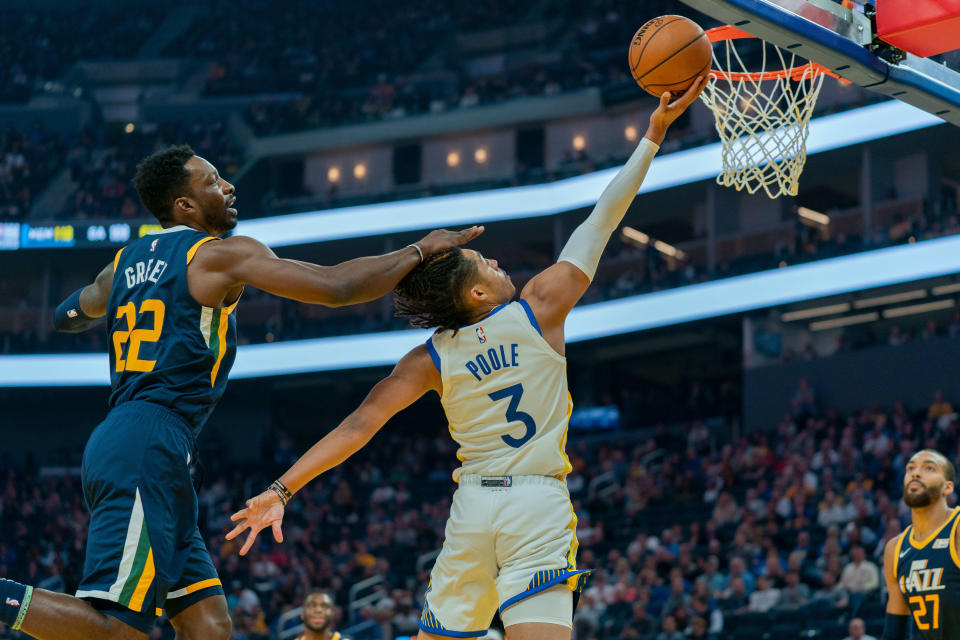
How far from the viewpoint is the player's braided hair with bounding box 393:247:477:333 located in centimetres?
427

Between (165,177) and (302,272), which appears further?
(165,177)

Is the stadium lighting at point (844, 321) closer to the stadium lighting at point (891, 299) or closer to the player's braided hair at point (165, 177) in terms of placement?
the stadium lighting at point (891, 299)

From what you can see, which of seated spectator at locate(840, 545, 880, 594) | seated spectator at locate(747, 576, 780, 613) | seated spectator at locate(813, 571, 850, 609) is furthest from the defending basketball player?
seated spectator at locate(747, 576, 780, 613)

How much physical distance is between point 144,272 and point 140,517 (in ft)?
3.00

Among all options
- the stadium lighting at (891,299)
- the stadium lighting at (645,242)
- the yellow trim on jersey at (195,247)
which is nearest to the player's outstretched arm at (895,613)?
the yellow trim on jersey at (195,247)

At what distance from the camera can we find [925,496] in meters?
6.23

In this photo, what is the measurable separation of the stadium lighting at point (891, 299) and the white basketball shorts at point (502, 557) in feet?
66.6

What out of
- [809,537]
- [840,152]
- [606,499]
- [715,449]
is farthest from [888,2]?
[840,152]

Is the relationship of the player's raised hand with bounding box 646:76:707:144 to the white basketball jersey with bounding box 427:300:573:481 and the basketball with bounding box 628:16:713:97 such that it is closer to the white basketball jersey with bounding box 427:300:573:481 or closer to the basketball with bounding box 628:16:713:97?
the basketball with bounding box 628:16:713:97

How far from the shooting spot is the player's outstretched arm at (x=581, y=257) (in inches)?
166

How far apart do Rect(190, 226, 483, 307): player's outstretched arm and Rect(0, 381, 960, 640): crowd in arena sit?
802cm

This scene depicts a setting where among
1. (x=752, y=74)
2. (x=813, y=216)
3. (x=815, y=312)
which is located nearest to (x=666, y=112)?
(x=752, y=74)

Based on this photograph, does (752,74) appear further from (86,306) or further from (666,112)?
(86,306)

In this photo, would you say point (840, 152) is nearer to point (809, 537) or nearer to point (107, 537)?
point (809, 537)
